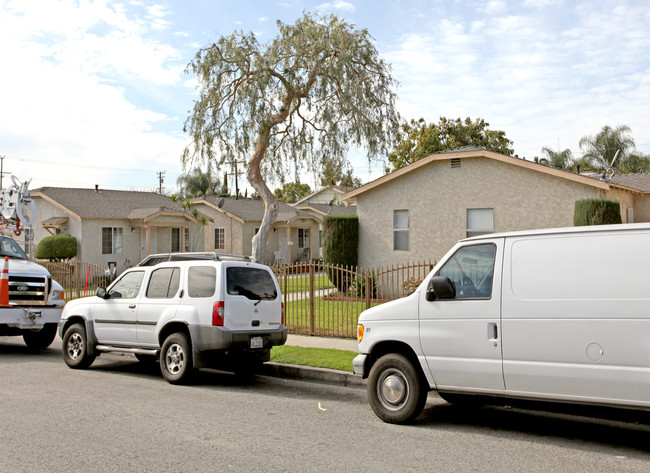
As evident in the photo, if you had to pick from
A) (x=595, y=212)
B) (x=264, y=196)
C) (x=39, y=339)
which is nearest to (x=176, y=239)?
(x=264, y=196)

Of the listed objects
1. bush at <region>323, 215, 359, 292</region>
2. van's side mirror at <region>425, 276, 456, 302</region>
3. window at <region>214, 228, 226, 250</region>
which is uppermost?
window at <region>214, 228, 226, 250</region>

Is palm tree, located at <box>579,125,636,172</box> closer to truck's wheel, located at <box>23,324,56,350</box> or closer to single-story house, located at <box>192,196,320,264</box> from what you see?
single-story house, located at <box>192,196,320,264</box>

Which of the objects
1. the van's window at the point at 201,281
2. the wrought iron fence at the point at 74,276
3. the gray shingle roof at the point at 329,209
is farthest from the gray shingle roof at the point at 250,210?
the van's window at the point at 201,281

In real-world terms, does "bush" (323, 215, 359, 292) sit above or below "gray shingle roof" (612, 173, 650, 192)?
below

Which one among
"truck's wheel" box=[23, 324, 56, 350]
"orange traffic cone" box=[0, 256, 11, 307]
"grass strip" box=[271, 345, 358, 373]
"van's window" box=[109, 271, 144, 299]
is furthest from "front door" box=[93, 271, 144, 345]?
"truck's wheel" box=[23, 324, 56, 350]

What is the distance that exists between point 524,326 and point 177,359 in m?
5.23

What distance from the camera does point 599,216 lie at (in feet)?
51.2

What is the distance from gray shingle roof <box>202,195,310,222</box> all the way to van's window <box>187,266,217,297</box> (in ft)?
86.7

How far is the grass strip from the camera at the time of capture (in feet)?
31.8

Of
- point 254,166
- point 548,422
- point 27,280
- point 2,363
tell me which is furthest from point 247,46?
point 548,422

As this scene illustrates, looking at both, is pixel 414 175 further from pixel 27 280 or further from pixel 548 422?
pixel 548 422

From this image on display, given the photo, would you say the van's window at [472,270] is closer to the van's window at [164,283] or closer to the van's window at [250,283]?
the van's window at [250,283]

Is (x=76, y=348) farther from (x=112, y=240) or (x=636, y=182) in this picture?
(x=636, y=182)

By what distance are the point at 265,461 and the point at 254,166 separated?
58.9 ft
